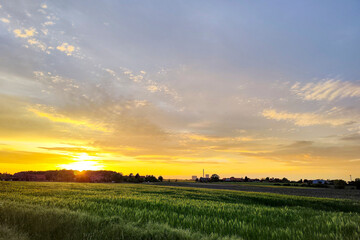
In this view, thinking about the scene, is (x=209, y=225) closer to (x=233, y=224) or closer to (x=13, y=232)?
(x=233, y=224)

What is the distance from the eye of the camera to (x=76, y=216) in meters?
7.62

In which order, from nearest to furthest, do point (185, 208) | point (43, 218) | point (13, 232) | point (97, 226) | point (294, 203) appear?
point (13, 232)
point (97, 226)
point (43, 218)
point (185, 208)
point (294, 203)

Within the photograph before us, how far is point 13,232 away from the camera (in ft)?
20.8

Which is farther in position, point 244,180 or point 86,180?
point 244,180

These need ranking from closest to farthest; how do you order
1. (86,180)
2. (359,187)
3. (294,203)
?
1. (294,203)
2. (86,180)
3. (359,187)

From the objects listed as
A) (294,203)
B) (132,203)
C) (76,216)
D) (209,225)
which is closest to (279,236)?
(209,225)

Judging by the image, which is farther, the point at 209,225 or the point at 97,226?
the point at 209,225

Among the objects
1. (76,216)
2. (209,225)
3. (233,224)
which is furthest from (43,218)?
(233,224)

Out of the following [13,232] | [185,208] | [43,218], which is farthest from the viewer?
[185,208]

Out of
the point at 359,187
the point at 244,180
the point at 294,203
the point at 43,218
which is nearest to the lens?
the point at 43,218

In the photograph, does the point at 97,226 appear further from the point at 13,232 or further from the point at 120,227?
the point at 13,232

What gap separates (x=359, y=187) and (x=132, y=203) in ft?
313

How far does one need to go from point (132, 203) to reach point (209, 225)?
671cm

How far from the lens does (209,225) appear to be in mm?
7832
